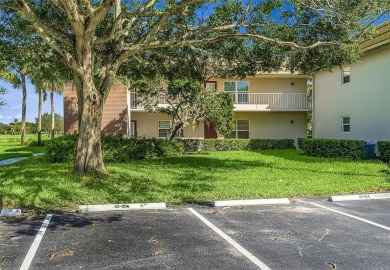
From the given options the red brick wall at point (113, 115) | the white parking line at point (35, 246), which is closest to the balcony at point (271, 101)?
the red brick wall at point (113, 115)

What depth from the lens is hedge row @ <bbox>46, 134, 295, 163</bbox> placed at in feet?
50.6

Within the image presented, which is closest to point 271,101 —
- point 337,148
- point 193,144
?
point 193,144

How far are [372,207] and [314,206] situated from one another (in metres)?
1.24

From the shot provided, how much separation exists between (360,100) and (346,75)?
2343 millimetres

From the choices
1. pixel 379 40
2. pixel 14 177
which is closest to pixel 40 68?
pixel 14 177

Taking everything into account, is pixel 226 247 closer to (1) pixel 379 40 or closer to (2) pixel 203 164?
(2) pixel 203 164

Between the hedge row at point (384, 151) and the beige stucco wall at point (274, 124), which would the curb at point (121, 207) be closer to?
the hedge row at point (384, 151)

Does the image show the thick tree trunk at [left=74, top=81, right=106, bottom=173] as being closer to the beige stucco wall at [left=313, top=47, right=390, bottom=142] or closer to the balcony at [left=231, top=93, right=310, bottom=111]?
the beige stucco wall at [left=313, top=47, right=390, bottom=142]

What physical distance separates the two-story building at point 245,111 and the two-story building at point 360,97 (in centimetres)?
372

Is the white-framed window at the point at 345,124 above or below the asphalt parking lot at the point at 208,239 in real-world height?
above

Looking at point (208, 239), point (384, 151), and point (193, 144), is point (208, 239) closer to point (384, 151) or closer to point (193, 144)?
point (384, 151)

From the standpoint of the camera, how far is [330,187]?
1041 centimetres

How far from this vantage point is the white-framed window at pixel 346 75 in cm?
2148

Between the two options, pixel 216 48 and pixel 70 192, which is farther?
pixel 216 48
